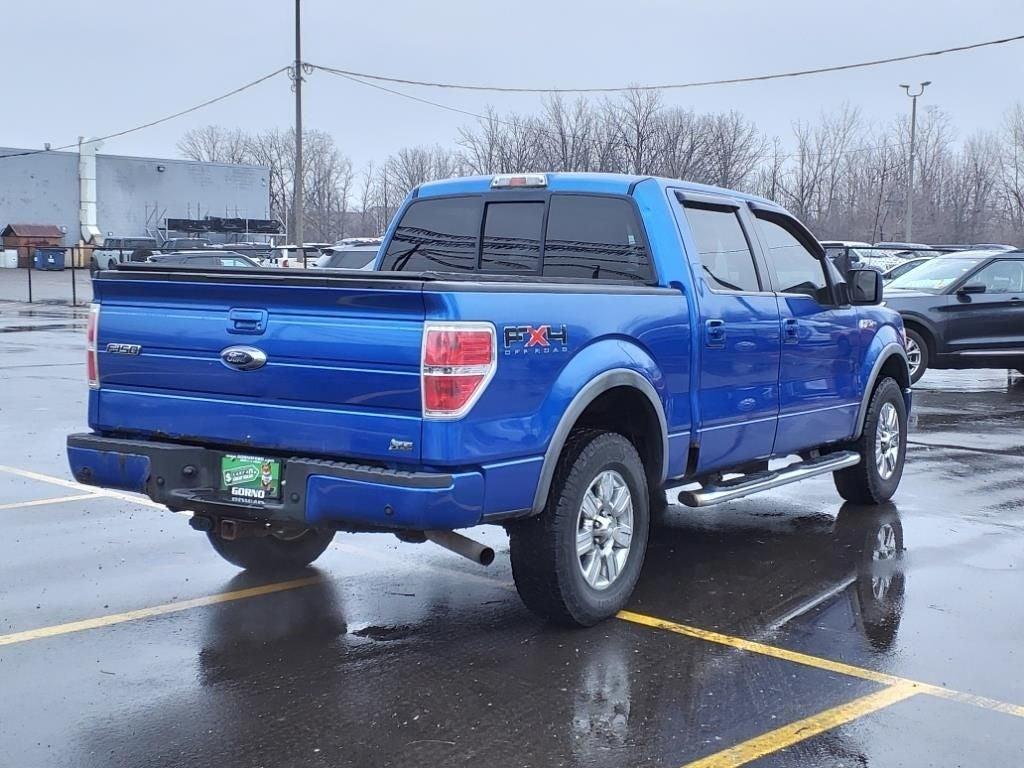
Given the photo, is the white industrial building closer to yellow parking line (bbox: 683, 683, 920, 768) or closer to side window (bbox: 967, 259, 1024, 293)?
side window (bbox: 967, 259, 1024, 293)

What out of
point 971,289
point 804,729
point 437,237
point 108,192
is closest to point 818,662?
point 804,729

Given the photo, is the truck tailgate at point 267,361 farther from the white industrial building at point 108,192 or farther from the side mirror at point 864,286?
the white industrial building at point 108,192

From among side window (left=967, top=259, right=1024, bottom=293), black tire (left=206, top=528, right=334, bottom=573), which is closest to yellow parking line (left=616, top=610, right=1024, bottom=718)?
black tire (left=206, top=528, right=334, bottom=573)

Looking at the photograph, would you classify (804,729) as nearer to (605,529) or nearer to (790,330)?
(605,529)

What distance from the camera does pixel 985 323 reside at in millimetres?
15242

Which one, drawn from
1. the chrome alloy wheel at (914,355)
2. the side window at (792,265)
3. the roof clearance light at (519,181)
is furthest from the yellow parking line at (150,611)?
the chrome alloy wheel at (914,355)

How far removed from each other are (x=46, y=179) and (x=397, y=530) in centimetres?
6869

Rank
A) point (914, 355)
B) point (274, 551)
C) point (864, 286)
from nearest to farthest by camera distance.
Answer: point (274, 551) → point (864, 286) → point (914, 355)

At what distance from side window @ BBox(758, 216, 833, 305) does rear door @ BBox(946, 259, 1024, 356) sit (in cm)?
846

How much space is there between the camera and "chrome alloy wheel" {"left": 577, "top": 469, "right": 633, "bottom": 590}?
210 inches

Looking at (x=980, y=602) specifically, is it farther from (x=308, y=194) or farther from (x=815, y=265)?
(x=308, y=194)

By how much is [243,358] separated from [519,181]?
88.1 inches

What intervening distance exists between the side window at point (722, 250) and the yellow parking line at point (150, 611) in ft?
8.81

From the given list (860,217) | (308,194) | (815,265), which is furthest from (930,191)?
(815,265)
